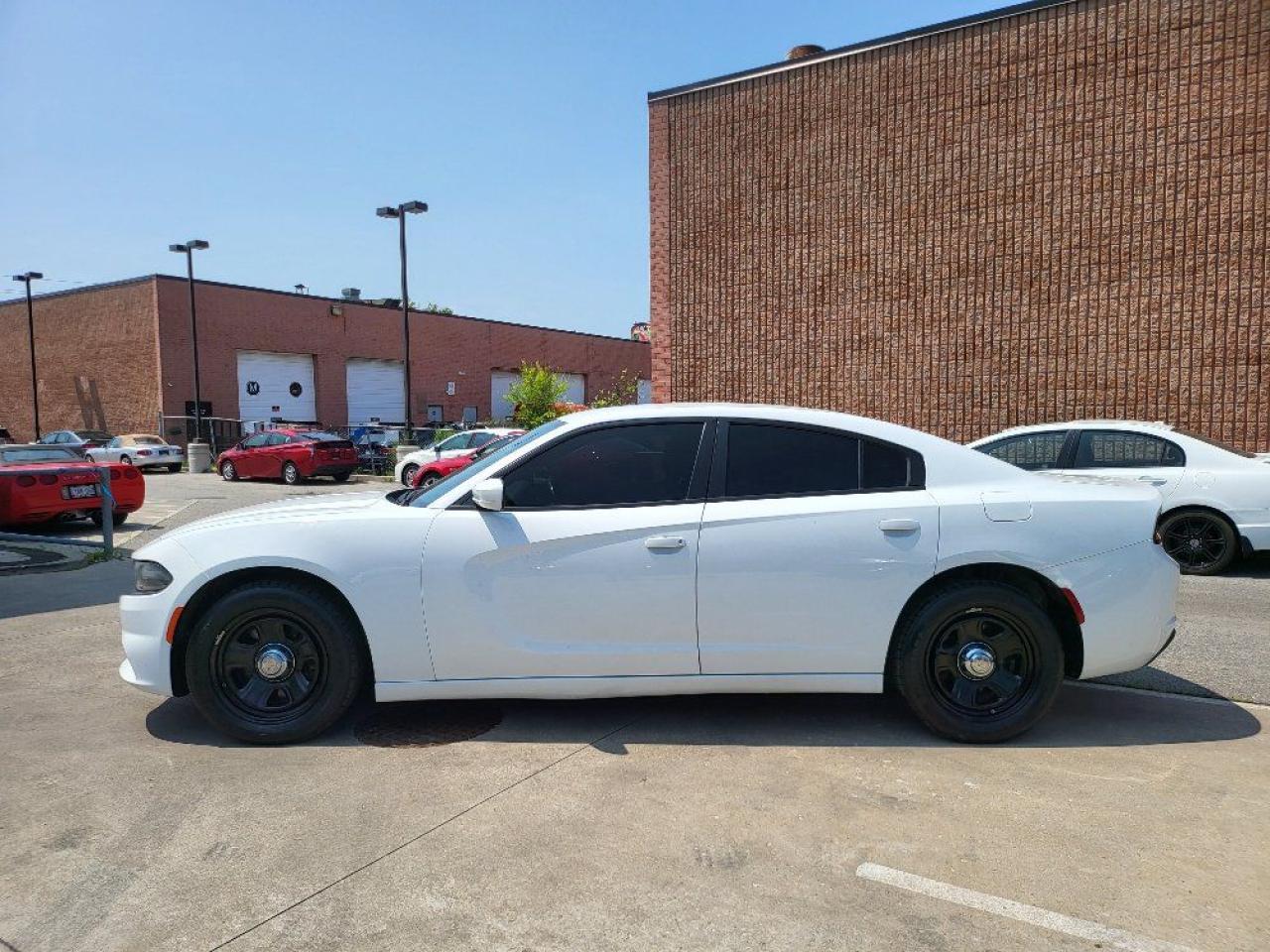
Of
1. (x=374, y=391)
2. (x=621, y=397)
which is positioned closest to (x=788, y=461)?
(x=621, y=397)

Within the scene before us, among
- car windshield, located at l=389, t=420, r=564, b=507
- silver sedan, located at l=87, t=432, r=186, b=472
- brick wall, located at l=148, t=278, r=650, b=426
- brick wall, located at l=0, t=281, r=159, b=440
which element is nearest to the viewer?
car windshield, located at l=389, t=420, r=564, b=507

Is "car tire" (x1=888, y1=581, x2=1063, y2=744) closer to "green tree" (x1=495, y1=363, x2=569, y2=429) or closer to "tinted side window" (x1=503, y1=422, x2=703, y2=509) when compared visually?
"tinted side window" (x1=503, y1=422, x2=703, y2=509)

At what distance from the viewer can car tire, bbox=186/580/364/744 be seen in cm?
406

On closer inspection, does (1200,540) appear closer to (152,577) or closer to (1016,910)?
(1016,910)

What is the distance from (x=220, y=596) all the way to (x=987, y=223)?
13513 millimetres

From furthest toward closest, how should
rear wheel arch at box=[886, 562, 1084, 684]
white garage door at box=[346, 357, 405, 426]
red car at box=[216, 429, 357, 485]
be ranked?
1. white garage door at box=[346, 357, 405, 426]
2. red car at box=[216, 429, 357, 485]
3. rear wheel arch at box=[886, 562, 1084, 684]

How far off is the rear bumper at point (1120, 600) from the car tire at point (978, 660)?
180 millimetres

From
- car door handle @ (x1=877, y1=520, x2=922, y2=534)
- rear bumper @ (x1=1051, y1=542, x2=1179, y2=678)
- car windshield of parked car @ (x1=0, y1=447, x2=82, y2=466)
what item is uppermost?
car windshield of parked car @ (x1=0, y1=447, x2=82, y2=466)

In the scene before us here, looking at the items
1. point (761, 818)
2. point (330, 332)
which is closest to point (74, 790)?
point (761, 818)

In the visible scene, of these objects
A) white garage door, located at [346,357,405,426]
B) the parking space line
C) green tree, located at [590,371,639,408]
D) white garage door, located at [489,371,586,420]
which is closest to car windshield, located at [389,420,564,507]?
the parking space line

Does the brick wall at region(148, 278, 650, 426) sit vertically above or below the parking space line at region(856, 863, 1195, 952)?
above

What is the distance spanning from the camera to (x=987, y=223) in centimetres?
1445

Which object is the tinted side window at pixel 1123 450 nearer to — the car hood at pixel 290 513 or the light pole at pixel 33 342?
the car hood at pixel 290 513

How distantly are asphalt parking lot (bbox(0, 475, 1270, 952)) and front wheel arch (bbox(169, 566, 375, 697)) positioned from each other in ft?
1.21
